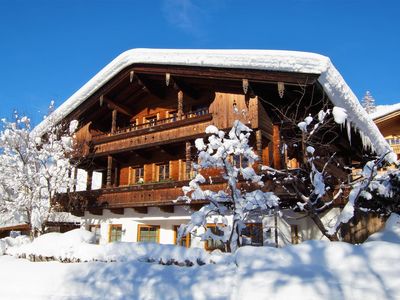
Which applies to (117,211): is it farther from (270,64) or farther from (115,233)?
(270,64)

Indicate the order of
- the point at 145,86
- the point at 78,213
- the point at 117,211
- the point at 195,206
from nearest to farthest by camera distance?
1. the point at 195,206
2. the point at 117,211
3. the point at 145,86
4. the point at 78,213

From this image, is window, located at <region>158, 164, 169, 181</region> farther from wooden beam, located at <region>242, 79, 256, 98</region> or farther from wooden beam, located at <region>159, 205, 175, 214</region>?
wooden beam, located at <region>242, 79, 256, 98</region>

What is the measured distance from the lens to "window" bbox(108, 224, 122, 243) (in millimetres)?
18372

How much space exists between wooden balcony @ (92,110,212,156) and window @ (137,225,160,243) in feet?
12.6

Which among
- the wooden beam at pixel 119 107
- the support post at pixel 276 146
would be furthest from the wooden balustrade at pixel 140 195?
the wooden beam at pixel 119 107

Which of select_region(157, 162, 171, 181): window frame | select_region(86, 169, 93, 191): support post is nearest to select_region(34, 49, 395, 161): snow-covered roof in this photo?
select_region(86, 169, 93, 191): support post

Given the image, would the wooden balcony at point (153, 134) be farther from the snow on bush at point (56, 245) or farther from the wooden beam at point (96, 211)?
the snow on bush at point (56, 245)

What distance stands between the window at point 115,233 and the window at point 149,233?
133cm

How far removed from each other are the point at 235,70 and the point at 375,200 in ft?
23.3

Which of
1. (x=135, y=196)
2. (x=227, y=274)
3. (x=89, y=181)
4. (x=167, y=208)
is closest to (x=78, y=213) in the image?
(x=89, y=181)

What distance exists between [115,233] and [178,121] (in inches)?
266

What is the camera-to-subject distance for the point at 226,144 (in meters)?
9.90

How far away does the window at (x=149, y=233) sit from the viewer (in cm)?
1719

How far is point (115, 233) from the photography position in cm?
1853
